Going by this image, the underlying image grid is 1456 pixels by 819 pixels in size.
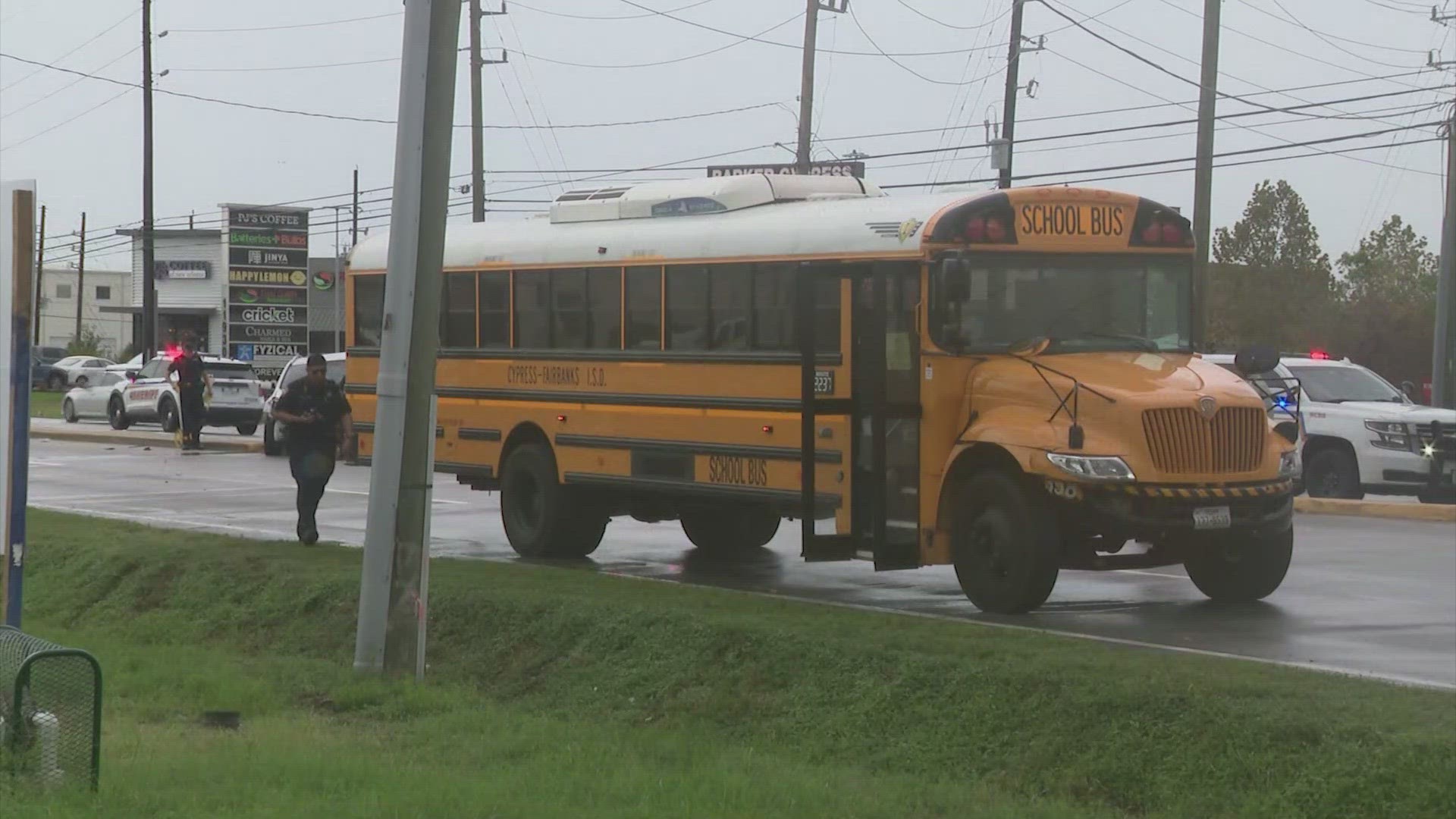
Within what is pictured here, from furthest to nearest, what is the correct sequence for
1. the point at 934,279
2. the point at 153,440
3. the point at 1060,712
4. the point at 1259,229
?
the point at 1259,229, the point at 153,440, the point at 934,279, the point at 1060,712

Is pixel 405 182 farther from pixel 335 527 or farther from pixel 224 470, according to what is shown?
pixel 224 470

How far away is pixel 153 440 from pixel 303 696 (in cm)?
2810

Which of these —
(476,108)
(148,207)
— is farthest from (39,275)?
(476,108)

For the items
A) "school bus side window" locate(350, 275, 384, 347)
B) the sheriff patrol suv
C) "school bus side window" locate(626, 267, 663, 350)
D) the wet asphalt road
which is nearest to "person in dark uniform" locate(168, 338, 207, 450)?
the sheriff patrol suv

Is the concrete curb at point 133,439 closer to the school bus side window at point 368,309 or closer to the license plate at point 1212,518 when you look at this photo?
the school bus side window at point 368,309

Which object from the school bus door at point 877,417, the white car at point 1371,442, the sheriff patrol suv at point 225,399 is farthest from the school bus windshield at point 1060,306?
the sheriff patrol suv at point 225,399

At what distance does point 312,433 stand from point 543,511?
2.08 meters

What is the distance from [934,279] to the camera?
42.3 ft

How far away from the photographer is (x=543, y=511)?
1642 centimetres

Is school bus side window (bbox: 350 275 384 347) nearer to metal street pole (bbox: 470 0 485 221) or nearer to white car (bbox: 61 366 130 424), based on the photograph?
metal street pole (bbox: 470 0 485 221)

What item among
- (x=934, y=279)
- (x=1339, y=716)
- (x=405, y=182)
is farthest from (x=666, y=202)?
(x=1339, y=716)

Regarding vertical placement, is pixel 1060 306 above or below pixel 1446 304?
below

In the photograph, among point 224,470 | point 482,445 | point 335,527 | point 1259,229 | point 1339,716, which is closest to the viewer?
point 1339,716

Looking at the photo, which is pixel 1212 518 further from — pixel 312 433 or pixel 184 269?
pixel 184 269
